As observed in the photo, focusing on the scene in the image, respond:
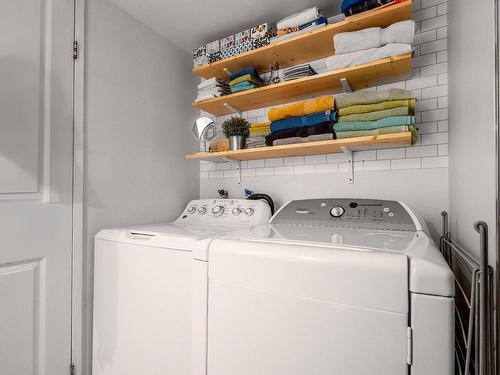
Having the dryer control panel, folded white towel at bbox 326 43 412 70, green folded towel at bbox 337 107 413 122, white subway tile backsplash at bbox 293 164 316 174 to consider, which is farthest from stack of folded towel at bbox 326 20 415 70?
the dryer control panel

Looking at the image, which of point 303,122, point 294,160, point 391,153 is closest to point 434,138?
point 391,153

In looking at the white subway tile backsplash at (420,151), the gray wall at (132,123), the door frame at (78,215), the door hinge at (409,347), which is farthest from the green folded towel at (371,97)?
the door frame at (78,215)

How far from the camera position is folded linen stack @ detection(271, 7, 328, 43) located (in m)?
1.56

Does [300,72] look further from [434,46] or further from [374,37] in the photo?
[434,46]

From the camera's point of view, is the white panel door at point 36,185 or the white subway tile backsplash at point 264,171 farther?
the white subway tile backsplash at point 264,171

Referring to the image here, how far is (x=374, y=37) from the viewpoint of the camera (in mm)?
1403

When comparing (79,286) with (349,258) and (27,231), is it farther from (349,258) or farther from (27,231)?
(349,258)

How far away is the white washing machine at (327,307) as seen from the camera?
71 centimetres

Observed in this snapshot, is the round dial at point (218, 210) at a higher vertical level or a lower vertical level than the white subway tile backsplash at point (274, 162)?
lower

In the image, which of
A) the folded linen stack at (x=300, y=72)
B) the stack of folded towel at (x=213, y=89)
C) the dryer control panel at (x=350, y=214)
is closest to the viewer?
the dryer control panel at (x=350, y=214)

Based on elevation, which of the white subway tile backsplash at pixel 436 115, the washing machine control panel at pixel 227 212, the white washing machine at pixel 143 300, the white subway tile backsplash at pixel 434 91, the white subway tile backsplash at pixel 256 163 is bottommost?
the white washing machine at pixel 143 300

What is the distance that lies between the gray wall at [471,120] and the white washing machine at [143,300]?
91cm

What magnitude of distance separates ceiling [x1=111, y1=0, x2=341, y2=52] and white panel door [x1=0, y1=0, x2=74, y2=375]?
0.46 meters

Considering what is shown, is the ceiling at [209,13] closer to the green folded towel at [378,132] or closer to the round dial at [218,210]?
the green folded towel at [378,132]
